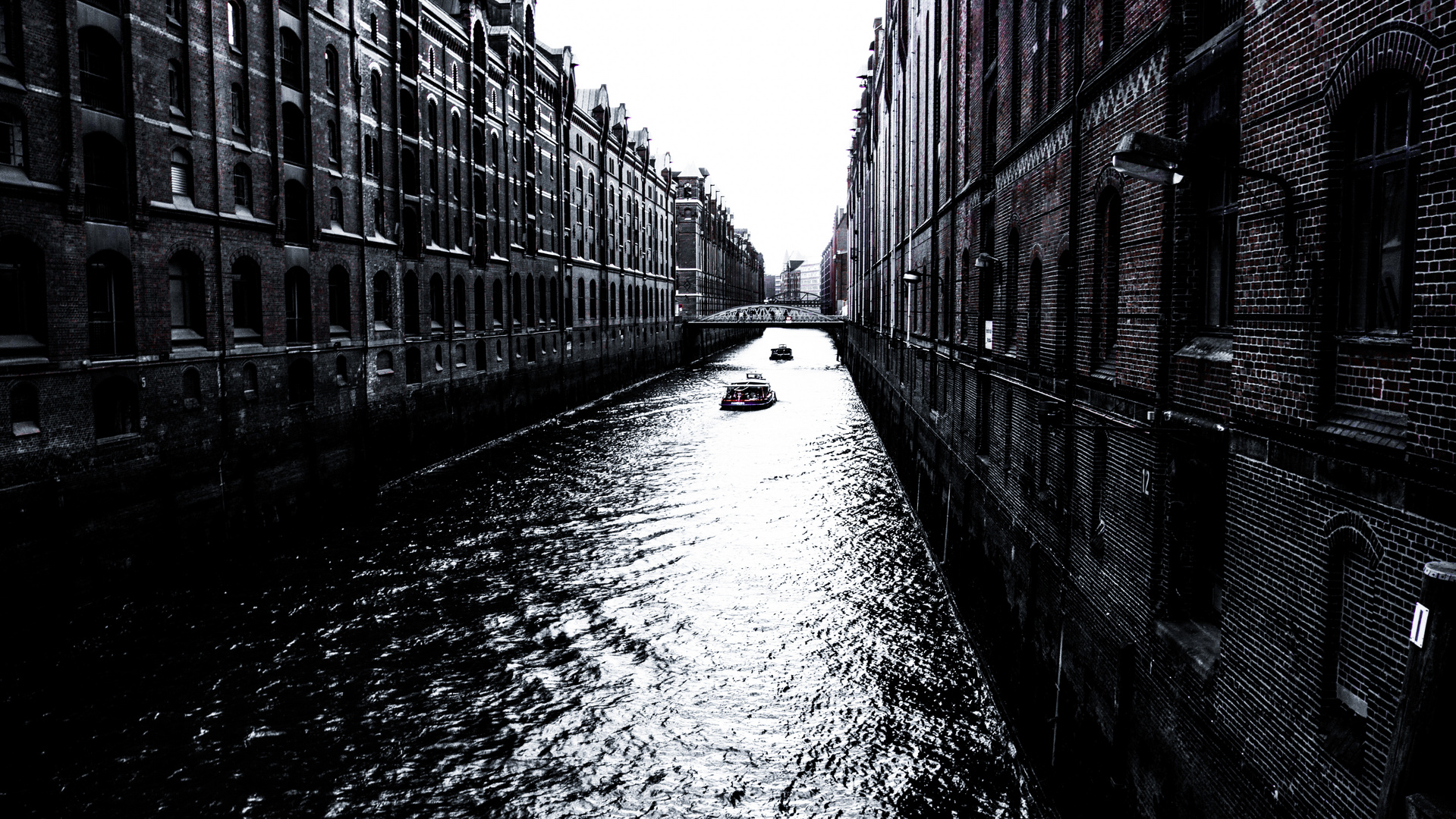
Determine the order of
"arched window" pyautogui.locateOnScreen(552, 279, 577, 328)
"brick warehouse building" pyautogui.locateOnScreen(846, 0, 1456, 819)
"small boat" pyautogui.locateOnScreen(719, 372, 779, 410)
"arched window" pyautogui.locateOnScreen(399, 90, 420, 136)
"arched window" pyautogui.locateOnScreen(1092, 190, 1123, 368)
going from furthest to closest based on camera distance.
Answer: "arched window" pyautogui.locateOnScreen(552, 279, 577, 328) < "small boat" pyautogui.locateOnScreen(719, 372, 779, 410) < "arched window" pyautogui.locateOnScreen(399, 90, 420, 136) < "arched window" pyautogui.locateOnScreen(1092, 190, 1123, 368) < "brick warehouse building" pyautogui.locateOnScreen(846, 0, 1456, 819)

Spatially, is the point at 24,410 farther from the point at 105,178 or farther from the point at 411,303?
the point at 411,303

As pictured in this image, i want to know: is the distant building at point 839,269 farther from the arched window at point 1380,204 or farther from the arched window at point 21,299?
the arched window at point 1380,204

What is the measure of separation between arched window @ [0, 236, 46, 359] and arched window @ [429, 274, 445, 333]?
16980mm

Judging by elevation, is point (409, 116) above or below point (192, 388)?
above

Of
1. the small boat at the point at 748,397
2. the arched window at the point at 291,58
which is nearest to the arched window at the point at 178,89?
the arched window at the point at 291,58

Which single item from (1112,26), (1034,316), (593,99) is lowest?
(1034,316)

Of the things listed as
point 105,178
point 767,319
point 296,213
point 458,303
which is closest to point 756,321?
point 767,319

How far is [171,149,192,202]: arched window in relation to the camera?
19.2 metres

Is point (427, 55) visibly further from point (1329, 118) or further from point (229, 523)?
point (1329, 118)

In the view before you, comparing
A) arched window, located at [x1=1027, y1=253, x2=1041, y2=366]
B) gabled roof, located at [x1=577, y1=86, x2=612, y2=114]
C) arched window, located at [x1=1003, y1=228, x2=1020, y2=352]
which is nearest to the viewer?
arched window, located at [x1=1027, y1=253, x2=1041, y2=366]

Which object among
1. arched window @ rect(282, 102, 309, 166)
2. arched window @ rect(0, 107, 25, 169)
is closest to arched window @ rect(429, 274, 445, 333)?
arched window @ rect(282, 102, 309, 166)

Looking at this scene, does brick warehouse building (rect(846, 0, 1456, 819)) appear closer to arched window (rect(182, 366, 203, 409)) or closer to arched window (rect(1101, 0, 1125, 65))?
arched window (rect(1101, 0, 1125, 65))

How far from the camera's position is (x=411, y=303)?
3195 cm

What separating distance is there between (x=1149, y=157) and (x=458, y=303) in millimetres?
32477
